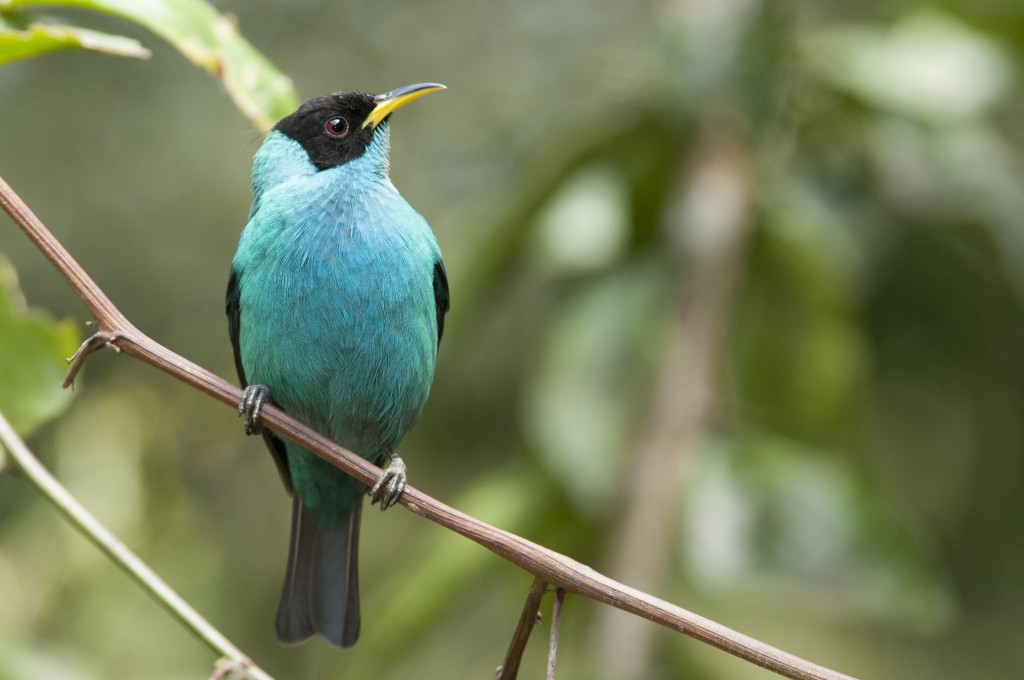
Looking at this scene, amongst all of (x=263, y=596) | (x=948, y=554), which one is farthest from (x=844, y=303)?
(x=263, y=596)

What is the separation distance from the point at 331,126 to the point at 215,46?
69 centimetres

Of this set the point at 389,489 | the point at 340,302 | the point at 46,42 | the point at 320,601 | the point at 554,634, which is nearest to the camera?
the point at 554,634

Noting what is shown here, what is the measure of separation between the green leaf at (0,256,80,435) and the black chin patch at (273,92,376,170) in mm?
859

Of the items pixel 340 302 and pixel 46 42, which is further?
pixel 340 302

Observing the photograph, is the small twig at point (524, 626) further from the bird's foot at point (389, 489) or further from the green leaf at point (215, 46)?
the green leaf at point (215, 46)

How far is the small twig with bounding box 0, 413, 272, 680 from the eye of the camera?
2.27m

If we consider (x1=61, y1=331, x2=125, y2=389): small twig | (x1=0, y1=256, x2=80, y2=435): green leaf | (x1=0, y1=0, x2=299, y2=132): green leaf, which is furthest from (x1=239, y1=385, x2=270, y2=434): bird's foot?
(x1=0, y1=0, x2=299, y2=132): green leaf

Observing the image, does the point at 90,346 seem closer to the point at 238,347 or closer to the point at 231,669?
the point at 231,669

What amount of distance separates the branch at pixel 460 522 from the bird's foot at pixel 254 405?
1.03 feet

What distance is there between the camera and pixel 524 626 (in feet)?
6.64

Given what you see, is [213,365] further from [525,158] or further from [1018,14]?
[1018,14]

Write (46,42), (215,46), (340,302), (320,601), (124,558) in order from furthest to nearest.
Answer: (320,601) < (340,302) < (215,46) < (46,42) < (124,558)

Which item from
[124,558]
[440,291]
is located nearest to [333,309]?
[440,291]

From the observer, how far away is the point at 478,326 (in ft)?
14.4
